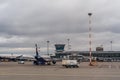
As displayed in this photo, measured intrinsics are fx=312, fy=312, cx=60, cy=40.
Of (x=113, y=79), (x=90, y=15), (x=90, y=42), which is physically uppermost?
(x=90, y=15)

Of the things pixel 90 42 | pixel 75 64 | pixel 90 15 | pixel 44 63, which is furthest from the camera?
pixel 44 63

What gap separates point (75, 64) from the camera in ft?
253

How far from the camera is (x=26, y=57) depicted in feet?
476

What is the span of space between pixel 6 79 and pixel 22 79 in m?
1.70

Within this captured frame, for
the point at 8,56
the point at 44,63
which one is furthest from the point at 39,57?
the point at 8,56

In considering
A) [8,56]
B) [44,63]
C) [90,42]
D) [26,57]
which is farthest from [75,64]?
[8,56]

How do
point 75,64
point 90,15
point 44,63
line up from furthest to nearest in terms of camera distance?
point 44,63
point 90,15
point 75,64

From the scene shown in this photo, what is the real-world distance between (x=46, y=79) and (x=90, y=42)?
52.1m

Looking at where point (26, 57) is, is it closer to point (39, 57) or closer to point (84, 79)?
point (39, 57)

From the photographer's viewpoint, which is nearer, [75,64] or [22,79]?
[22,79]

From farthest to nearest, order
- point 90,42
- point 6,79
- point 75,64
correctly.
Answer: point 90,42 < point 75,64 < point 6,79

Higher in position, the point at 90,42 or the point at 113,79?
the point at 90,42

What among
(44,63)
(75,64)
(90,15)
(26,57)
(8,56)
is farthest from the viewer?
(8,56)

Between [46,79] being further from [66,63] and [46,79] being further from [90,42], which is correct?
[90,42]
